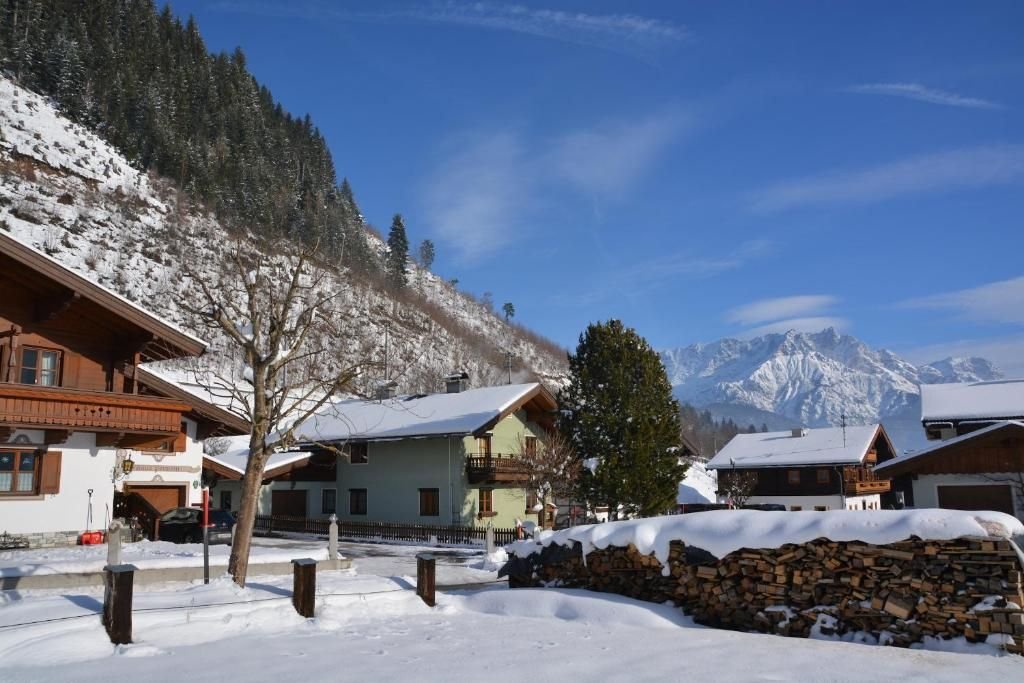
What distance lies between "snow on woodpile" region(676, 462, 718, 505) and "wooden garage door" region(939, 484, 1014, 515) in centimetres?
3594

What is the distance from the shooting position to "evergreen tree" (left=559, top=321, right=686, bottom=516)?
3378cm

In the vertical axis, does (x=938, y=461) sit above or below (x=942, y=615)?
above

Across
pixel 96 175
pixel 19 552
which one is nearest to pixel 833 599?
pixel 19 552

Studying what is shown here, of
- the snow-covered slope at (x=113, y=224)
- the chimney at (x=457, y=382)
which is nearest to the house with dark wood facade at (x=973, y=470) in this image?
the chimney at (x=457, y=382)

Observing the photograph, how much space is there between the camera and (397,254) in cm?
13850

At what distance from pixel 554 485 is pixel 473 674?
25.3 metres

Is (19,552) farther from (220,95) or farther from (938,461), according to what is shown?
(220,95)

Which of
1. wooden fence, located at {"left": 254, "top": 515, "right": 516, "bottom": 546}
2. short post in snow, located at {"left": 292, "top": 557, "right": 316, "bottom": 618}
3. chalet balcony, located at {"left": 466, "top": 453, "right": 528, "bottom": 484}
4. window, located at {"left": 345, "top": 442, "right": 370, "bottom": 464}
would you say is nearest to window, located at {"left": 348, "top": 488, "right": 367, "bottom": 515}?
wooden fence, located at {"left": 254, "top": 515, "right": 516, "bottom": 546}

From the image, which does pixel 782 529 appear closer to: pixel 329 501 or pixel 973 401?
pixel 329 501

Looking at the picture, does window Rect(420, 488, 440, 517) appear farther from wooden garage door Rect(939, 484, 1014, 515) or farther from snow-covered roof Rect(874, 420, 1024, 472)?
wooden garage door Rect(939, 484, 1014, 515)

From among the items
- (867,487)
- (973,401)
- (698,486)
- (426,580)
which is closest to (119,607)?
(426,580)

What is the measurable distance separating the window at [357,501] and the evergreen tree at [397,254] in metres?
90.4

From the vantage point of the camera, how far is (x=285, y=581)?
1568 cm

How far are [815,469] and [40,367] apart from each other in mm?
48087
